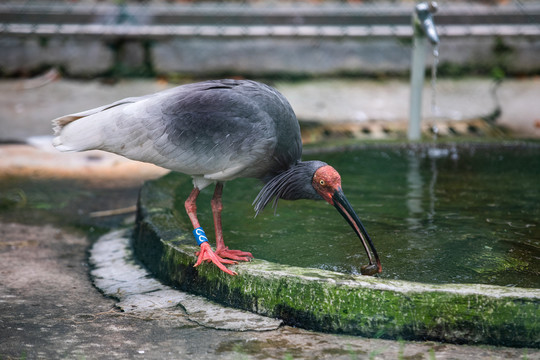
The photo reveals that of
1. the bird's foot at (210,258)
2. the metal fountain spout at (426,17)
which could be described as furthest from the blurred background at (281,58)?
the bird's foot at (210,258)

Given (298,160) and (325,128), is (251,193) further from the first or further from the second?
(325,128)

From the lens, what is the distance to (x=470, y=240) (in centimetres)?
400

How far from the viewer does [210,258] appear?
138 inches

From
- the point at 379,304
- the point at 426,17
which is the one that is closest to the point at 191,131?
the point at 379,304

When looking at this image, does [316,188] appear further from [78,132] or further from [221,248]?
[78,132]

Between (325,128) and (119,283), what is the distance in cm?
397

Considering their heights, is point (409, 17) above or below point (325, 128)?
above

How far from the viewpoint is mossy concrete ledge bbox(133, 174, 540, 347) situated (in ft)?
9.66

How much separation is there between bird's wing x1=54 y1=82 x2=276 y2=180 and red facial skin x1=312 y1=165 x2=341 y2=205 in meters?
0.28

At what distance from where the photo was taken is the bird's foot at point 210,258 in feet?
11.2

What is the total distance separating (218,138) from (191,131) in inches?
5.7

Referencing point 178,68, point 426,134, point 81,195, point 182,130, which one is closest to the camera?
point 182,130

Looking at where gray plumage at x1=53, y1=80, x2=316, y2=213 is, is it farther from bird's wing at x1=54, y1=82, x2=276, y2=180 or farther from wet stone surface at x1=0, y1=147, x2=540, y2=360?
wet stone surface at x1=0, y1=147, x2=540, y2=360

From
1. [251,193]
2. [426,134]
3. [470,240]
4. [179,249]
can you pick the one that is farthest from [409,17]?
[179,249]
